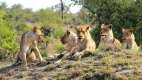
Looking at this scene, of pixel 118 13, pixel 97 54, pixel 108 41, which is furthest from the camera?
pixel 118 13

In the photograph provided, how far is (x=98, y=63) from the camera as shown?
16.4 m

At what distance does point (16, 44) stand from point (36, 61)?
99.0 feet

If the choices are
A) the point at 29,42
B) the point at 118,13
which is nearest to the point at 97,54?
the point at 29,42

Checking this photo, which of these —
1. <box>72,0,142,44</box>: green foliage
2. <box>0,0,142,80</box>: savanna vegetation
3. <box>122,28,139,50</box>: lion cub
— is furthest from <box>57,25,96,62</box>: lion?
<box>72,0,142,44</box>: green foliage

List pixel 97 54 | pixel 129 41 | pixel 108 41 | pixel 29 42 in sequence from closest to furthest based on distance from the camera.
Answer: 1. pixel 97 54
2. pixel 108 41
3. pixel 29 42
4. pixel 129 41

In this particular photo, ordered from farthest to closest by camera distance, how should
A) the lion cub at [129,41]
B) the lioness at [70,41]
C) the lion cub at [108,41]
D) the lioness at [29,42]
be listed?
the lion cub at [129,41] → the lioness at [29,42] → the lioness at [70,41] → the lion cub at [108,41]

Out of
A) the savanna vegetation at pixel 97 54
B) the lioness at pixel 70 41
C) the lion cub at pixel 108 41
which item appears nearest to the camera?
the savanna vegetation at pixel 97 54

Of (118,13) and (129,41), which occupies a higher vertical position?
(118,13)

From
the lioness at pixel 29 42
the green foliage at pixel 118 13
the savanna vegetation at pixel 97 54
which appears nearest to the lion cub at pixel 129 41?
the savanna vegetation at pixel 97 54

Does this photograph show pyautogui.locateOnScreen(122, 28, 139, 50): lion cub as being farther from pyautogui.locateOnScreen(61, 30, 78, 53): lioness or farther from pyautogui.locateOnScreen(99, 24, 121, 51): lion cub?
pyautogui.locateOnScreen(61, 30, 78, 53): lioness

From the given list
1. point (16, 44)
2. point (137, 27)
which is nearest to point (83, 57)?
point (137, 27)

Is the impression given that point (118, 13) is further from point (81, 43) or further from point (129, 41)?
point (81, 43)

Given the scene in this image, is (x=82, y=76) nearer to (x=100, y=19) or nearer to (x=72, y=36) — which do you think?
(x=72, y=36)

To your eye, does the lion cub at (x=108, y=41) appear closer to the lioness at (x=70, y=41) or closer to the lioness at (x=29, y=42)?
the lioness at (x=70, y=41)
